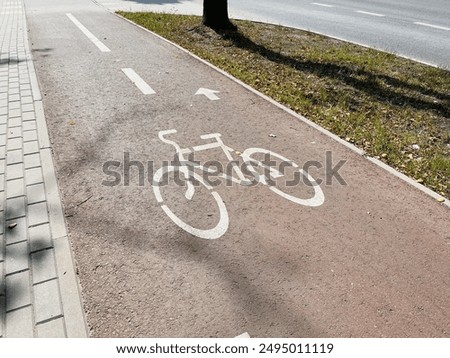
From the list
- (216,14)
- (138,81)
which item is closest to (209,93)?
(138,81)

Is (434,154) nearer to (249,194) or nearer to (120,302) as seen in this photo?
(249,194)

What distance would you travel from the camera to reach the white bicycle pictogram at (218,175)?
388 cm

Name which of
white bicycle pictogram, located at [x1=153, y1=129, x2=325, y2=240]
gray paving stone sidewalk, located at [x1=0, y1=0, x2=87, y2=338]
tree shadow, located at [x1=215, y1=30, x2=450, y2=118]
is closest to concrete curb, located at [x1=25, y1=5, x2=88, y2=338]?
gray paving stone sidewalk, located at [x1=0, y1=0, x2=87, y2=338]

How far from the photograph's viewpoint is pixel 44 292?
309cm

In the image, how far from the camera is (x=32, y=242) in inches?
142

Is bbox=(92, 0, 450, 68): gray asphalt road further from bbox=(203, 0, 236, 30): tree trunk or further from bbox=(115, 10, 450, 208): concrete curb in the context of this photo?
bbox=(115, 10, 450, 208): concrete curb

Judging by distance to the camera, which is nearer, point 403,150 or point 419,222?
point 419,222

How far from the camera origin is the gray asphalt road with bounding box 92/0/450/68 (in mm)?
11116

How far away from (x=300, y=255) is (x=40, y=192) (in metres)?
3.10

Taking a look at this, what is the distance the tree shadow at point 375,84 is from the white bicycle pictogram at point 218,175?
376cm

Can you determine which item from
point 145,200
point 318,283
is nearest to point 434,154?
point 318,283

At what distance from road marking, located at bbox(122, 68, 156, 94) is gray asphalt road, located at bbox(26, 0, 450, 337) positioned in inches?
45.5

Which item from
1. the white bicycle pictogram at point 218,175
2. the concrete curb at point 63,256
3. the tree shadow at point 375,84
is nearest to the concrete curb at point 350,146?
the white bicycle pictogram at point 218,175

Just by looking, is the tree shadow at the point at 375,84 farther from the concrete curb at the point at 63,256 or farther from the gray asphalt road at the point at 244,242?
the concrete curb at the point at 63,256
